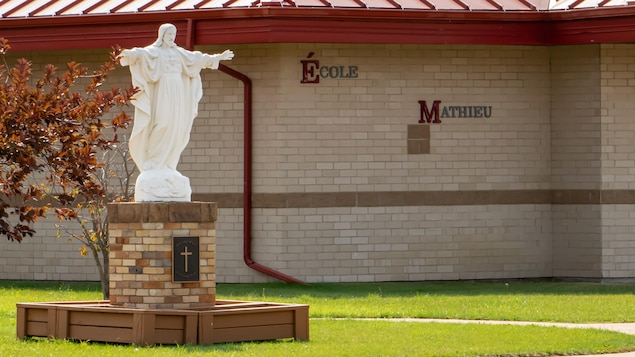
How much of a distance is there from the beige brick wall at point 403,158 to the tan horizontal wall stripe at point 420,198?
0.23ft

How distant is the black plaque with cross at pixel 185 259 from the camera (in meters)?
14.3

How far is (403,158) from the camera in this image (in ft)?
72.9

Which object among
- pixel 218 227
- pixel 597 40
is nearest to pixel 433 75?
pixel 597 40

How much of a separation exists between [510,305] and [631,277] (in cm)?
459

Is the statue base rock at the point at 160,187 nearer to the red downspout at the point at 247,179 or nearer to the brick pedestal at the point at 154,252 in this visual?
the brick pedestal at the point at 154,252

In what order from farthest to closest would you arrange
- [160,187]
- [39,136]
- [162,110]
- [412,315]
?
[412,315]
[162,110]
[160,187]
[39,136]

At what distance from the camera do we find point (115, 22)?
21.7 meters

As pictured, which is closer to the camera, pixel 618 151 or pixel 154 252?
pixel 154 252

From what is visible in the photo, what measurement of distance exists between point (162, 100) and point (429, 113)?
832 centimetres

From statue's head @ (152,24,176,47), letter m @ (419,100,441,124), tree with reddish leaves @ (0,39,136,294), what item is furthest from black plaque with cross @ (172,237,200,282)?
letter m @ (419,100,441,124)

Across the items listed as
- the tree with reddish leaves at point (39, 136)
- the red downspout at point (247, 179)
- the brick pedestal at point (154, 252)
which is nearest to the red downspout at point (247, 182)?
the red downspout at point (247, 179)

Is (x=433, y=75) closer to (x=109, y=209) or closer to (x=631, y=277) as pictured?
(x=631, y=277)

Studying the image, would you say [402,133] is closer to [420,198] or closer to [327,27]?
[420,198]

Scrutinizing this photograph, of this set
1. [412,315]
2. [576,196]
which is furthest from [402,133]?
[412,315]
